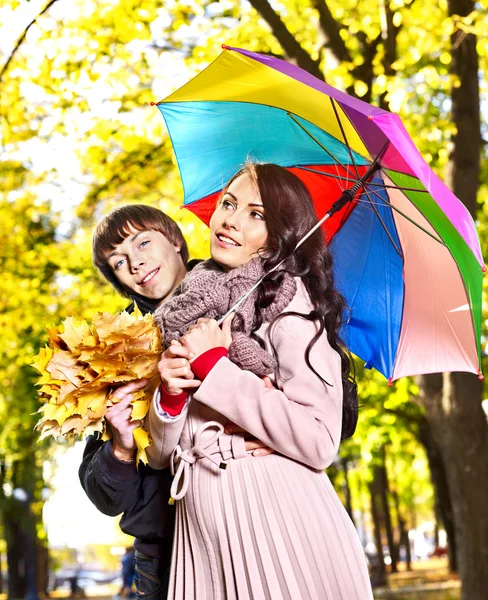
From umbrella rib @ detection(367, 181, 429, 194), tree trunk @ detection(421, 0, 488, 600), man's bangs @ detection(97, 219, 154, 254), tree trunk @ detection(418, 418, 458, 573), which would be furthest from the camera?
tree trunk @ detection(418, 418, 458, 573)

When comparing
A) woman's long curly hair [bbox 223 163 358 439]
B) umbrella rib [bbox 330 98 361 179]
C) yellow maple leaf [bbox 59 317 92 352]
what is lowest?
yellow maple leaf [bbox 59 317 92 352]

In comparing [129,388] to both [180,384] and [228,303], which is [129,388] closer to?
[180,384]

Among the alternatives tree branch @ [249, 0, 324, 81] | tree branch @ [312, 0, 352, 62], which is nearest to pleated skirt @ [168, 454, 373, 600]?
tree branch @ [249, 0, 324, 81]

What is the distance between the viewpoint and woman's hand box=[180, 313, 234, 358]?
10.2ft

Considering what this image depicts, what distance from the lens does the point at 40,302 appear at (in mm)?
14938

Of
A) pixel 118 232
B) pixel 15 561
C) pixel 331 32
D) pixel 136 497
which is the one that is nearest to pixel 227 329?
pixel 136 497

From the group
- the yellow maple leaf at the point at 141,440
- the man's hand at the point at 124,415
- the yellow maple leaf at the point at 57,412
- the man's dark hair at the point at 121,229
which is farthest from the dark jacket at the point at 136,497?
the man's dark hair at the point at 121,229

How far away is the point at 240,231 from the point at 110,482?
1146 millimetres

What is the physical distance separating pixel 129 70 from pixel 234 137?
24.0 feet

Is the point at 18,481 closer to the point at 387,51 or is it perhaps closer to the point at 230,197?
the point at 387,51

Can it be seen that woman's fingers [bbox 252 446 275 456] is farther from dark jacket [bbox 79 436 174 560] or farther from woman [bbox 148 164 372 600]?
dark jacket [bbox 79 436 174 560]

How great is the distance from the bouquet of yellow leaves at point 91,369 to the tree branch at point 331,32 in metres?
6.43

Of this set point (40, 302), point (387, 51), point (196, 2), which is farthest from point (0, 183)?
point (387, 51)

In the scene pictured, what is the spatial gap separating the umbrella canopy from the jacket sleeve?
1.18m
